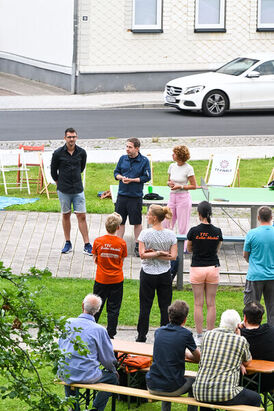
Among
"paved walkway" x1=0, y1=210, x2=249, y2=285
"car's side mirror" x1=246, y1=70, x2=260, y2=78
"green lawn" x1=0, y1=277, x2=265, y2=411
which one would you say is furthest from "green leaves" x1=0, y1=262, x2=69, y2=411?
"car's side mirror" x1=246, y1=70, x2=260, y2=78

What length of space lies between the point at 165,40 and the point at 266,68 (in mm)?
6061

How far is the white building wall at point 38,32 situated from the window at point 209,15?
15.0 feet

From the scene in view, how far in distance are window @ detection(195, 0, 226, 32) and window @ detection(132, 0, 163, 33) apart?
1.39 meters

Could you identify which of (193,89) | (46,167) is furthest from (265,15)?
(46,167)

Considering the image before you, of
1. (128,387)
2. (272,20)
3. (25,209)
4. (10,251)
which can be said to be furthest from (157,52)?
(128,387)

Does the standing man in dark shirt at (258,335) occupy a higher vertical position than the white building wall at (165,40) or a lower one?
lower

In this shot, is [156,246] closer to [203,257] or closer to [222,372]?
[203,257]

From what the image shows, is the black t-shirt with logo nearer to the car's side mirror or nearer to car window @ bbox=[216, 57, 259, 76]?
the car's side mirror

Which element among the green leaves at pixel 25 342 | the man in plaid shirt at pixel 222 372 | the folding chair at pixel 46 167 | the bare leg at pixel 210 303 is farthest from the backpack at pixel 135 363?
the folding chair at pixel 46 167

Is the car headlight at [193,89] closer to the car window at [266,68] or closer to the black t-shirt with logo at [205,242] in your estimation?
the car window at [266,68]

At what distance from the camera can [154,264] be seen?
1102cm

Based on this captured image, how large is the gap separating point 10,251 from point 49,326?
938cm

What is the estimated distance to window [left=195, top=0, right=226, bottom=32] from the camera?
33531 millimetres

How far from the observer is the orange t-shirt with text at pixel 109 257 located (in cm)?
1098
